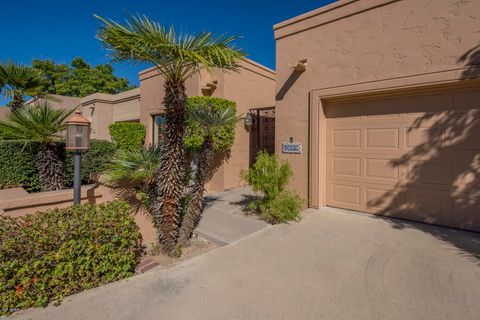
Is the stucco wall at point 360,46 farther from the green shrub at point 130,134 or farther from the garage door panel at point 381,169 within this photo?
the green shrub at point 130,134

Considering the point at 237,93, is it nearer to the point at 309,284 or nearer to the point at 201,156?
the point at 201,156

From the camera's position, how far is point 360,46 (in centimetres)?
511

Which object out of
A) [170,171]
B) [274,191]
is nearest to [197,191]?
[170,171]

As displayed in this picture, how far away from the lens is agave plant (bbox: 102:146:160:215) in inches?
149

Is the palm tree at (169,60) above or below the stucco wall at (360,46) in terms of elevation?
below

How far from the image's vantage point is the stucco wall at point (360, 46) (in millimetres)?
4207

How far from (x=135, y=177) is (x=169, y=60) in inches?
69.8

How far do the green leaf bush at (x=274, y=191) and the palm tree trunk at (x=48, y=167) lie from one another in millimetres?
3868

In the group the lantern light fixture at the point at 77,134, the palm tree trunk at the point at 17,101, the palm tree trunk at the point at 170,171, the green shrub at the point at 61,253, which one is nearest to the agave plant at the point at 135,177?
the palm tree trunk at the point at 170,171

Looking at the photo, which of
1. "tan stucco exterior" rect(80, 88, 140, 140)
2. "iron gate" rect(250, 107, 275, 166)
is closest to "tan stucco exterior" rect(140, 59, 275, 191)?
"iron gate" rect(250, 107, 275, 166)

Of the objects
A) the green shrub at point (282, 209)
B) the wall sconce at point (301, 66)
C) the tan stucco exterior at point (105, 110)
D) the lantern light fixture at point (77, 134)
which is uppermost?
the tan stucco exterior at point (105, 110)

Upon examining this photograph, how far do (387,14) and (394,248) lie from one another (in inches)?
169

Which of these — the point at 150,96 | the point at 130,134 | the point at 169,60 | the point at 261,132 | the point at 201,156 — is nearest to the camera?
the point at 169,60

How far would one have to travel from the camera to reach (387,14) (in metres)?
4.80
